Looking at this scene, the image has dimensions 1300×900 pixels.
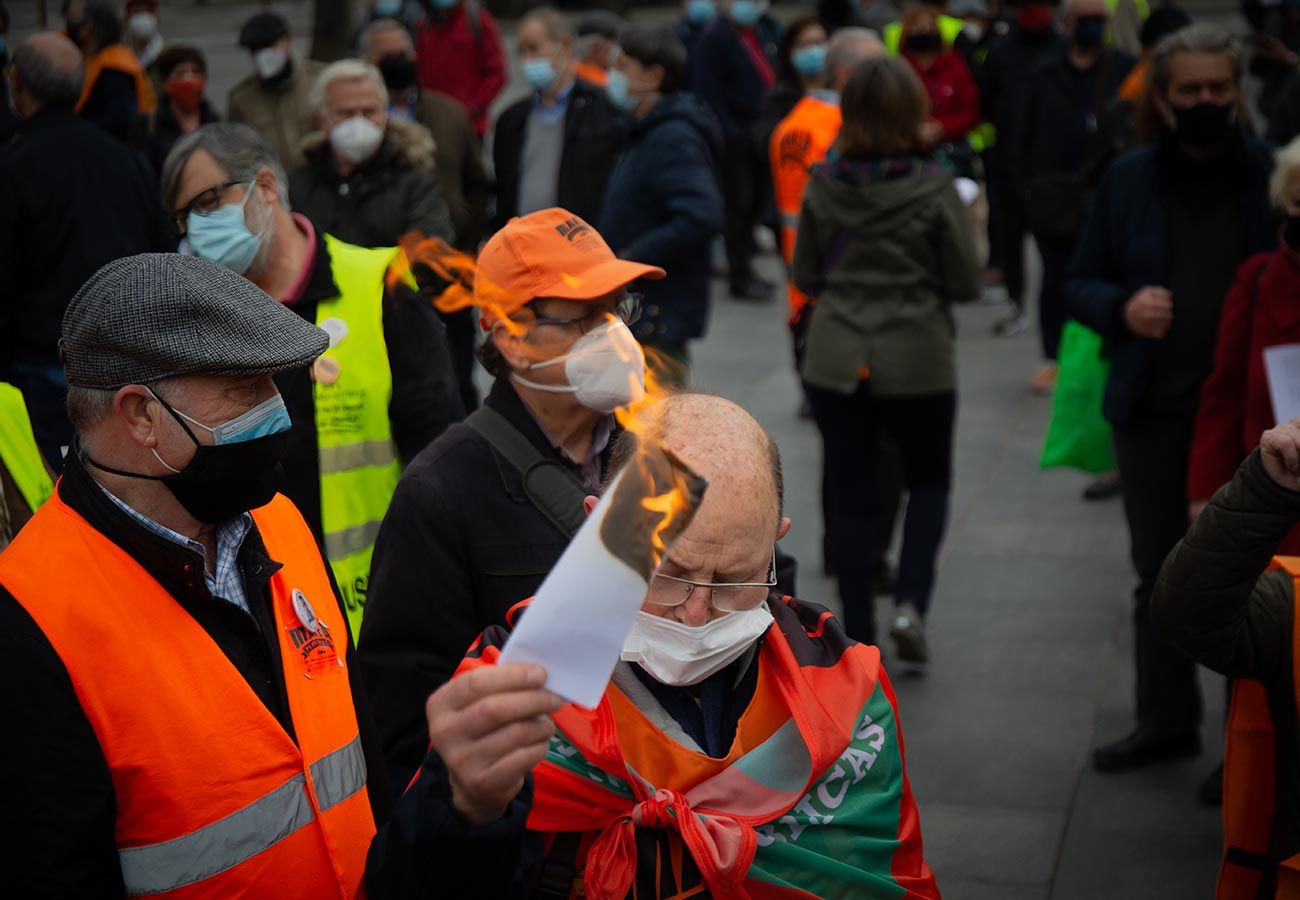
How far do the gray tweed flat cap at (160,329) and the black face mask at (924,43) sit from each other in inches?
345

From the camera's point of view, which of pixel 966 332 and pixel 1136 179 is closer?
pixel 1136 179

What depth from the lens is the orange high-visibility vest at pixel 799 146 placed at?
7.74 meters

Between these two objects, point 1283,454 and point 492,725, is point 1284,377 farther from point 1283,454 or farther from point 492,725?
point 492,725

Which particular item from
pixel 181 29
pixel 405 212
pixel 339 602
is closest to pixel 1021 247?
pixel 405 212

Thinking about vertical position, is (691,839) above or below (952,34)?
above

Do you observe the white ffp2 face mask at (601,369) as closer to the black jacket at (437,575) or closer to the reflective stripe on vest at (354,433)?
the black jacket at (437,575)

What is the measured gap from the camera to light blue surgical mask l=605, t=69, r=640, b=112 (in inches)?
284

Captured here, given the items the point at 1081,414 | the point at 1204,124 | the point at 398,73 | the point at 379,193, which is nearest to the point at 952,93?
the point at 398,73

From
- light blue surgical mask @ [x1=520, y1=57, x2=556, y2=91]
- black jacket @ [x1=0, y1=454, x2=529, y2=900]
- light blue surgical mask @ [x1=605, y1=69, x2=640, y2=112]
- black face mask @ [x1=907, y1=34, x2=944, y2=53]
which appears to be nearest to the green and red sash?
black jacket @ [x1=0, y1=454, x2=529, y2=900]

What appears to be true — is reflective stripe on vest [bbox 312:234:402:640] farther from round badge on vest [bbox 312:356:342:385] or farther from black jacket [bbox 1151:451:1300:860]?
black jacket [bbox 1151:451:1300:860]

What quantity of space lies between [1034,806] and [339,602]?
3.09 m

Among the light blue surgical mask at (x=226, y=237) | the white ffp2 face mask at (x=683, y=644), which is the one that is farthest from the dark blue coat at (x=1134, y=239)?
the white ffp2 face mask at (x=683, y=644)

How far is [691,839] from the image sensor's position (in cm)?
227

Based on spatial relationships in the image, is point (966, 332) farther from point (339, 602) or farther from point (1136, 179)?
point (339, 602)
